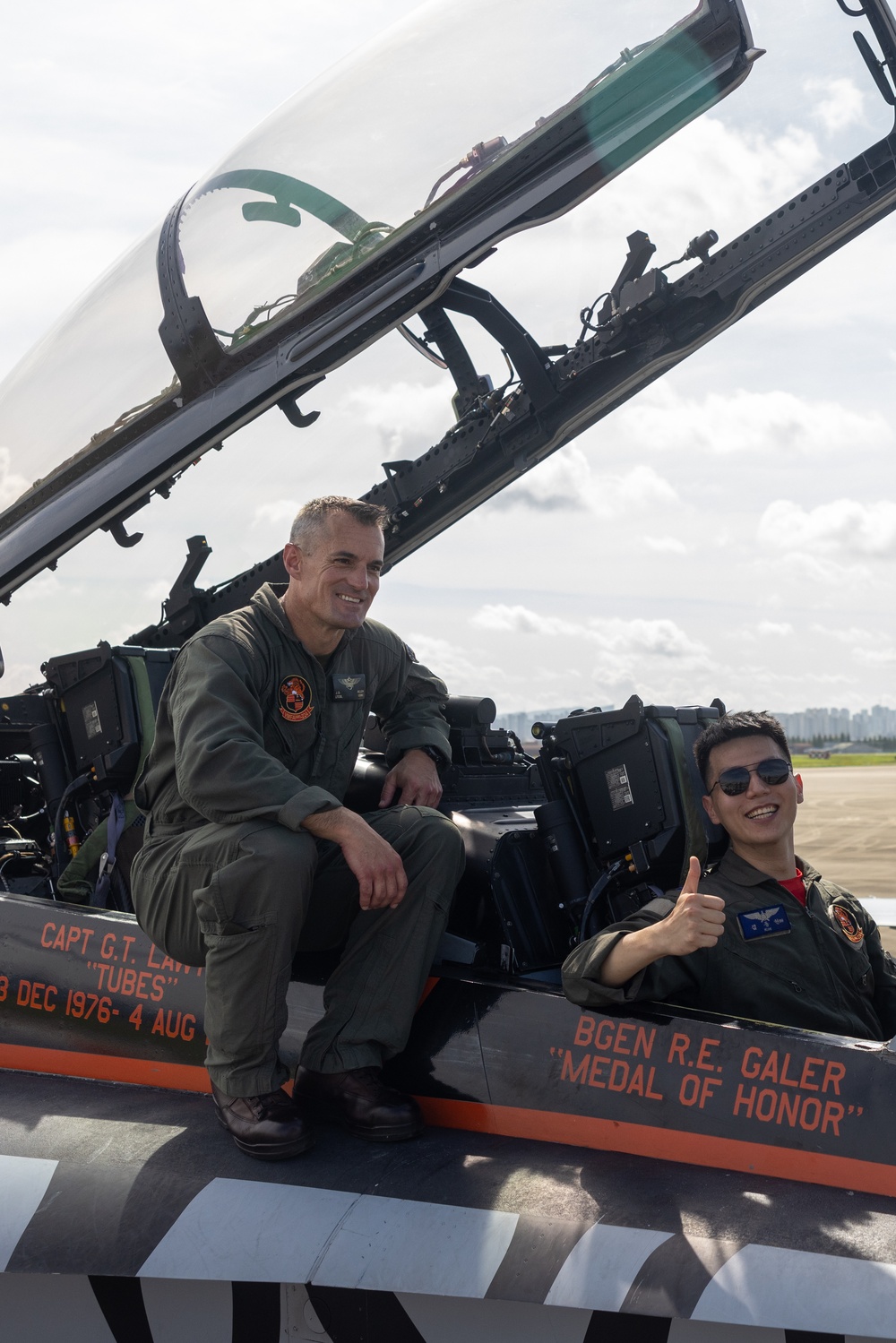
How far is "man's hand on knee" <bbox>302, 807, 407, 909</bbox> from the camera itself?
201 cm

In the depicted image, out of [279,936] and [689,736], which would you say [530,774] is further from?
[279,936]

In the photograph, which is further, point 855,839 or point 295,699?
point 855,839

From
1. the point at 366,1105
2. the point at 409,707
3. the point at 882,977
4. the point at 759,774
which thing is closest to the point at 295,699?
the point at 409,707

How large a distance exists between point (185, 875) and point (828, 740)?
62.5 m

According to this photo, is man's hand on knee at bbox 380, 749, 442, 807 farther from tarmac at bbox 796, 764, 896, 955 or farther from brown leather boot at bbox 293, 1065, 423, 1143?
tarmac at bbox 796, 764, 896, 955

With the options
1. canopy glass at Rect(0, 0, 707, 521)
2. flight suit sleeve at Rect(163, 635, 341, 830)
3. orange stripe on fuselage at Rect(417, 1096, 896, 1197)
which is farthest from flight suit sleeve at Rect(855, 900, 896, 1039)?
canopy glass at Rect(0, 0, 707, 521)

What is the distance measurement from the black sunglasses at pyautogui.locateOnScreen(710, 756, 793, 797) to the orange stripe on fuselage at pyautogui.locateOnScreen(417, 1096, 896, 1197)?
24.3 inches

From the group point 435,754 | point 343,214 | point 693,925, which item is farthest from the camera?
point 343,214

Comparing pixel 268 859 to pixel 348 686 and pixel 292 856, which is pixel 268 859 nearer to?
pixel 292 856

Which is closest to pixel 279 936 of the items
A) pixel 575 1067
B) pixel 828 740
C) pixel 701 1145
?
pixel 575 1067

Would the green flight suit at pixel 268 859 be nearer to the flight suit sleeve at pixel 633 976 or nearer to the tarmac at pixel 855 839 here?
the flight suit sleeve at pixel 633 976

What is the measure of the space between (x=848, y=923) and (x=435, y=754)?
39.0 inches

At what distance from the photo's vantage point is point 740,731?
7.02 ft

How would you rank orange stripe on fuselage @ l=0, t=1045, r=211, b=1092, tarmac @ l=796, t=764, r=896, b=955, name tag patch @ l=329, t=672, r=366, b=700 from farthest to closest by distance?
1. tarmac @ l=796, t=764, r=896, b=955
2. name tag patch @ l=329, t=672, r=366, b=700
3. orange stripe on fuselage @ l=0, t=1045, r=211, b=1092
